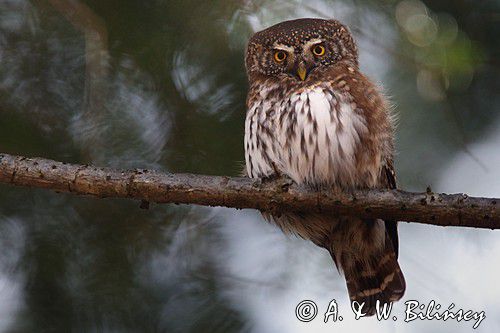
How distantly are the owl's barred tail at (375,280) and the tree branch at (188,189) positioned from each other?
0.88 metres

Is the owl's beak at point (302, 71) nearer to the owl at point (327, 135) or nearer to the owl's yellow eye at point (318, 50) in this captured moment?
the owl at point (327, 135)

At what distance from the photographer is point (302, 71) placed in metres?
3.73

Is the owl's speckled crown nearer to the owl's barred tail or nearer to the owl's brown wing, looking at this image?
the owl's brown wing

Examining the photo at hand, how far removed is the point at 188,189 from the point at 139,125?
59cm

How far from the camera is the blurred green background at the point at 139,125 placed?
3.35 metres

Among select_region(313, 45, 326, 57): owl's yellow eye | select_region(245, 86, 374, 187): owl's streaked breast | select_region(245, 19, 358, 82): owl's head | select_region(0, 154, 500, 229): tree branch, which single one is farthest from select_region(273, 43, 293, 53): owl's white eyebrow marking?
select_region(0, 154, 500, 229): tree branch

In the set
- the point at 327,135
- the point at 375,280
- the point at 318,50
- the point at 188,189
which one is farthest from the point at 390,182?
the point at 188,189

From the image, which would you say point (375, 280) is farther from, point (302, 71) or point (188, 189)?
point (188, 189)

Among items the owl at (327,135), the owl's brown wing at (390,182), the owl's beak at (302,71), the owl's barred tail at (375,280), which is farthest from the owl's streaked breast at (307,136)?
the owl's barred tail at (375,280)

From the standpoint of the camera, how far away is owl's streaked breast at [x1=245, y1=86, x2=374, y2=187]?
3371mm

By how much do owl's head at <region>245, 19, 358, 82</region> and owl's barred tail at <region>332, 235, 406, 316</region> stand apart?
3.05 feet

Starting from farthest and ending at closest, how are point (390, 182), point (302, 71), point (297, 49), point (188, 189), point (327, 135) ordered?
point (297, 49), point (302, 71), point (390, 182), point (327, 135), point (188, 189)

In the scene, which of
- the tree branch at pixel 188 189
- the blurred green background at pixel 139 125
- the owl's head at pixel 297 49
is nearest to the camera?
the tree branch at pixel 188 189

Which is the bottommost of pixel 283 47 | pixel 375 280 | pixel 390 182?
pixel 375 280
